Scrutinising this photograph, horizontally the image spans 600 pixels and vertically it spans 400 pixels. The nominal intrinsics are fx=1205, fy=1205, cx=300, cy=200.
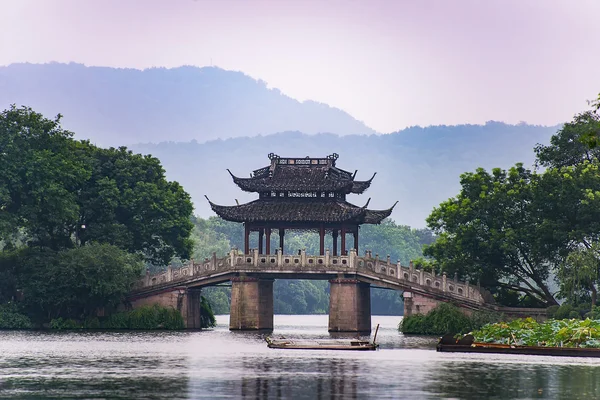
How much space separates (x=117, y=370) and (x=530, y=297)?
40.1 metres

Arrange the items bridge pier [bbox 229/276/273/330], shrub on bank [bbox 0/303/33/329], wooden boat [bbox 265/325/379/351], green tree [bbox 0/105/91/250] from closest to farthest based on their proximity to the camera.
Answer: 1. wooden boat [bbox 265/325/379/351]
2. shrub on bank [bbox 0/303/33/329]
3. green tree [bbox 0/105/91/250]
4. bridge pier [bbox 229/276/273/330]

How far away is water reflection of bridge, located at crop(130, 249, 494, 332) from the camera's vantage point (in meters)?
76.6

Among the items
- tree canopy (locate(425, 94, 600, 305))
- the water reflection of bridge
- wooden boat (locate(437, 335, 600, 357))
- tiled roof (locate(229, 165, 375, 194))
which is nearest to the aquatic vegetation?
wooden boat (locate(437, 335, 600, 357))

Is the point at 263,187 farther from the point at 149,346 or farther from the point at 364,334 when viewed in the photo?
the point at 149,346

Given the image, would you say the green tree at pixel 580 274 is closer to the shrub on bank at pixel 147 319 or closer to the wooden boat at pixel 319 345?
the wooden boat at pixel 319 345

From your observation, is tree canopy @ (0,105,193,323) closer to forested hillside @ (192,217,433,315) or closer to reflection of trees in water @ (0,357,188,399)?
reflection of trees in water @ (0,357,188,399)

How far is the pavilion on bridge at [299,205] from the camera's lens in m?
82.8

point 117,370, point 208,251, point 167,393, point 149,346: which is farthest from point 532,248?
point 208,251

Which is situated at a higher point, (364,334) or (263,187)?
→ (263,187)

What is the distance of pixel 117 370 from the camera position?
46.0 meters

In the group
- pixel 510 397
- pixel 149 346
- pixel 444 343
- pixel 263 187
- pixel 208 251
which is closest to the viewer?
pixel 510 397

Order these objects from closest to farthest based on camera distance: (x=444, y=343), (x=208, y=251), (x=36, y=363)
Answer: (x=36, y=363) < (x=444, y=343) < (x=208, y=251)

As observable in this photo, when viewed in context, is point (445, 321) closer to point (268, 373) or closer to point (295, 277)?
point (295, 277)

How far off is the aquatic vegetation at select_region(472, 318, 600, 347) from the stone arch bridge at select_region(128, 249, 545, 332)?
14.3 meters
